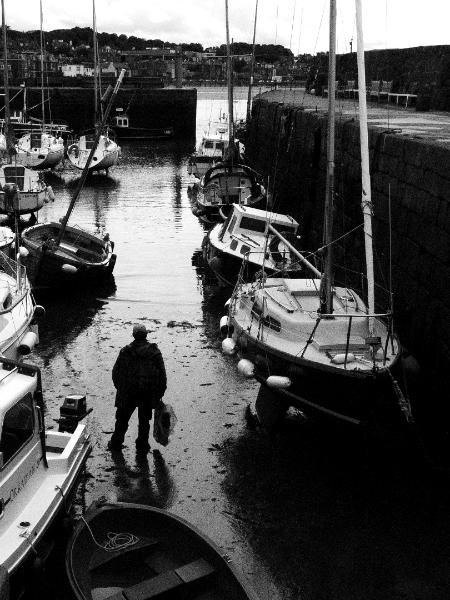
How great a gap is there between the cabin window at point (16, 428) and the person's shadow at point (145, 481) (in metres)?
1.99

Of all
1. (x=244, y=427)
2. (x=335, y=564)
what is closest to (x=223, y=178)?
(x=244, y=427)

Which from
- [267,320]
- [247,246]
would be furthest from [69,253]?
[267,320]

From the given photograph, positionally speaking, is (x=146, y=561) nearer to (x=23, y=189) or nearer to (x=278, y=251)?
(x=278, y=251)

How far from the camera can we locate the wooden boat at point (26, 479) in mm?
6227

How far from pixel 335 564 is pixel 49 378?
6.08 metres

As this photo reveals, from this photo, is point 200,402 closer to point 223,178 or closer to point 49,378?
point 49,378

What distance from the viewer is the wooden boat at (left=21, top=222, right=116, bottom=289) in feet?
54.5

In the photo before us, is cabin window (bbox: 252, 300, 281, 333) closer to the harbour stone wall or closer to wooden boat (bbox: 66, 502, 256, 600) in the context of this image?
the harbour stone wall

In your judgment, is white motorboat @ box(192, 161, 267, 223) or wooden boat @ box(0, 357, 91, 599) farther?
white motorboat @ box(192, 161, 267, 223)

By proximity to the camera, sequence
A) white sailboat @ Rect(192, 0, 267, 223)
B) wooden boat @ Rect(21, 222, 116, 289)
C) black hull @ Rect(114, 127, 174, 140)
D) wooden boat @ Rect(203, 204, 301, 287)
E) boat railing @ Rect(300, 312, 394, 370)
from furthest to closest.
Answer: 1. black hull @ Rect(114, 127, 174, 140)
2. white sailboat @ Rect(192, 0, 267, 223)
3. wooden boat @ Rect(21, 222, 116, 289)
4. wooden boat @ Rect(203, 204, 301, 287)
5. boat railing @ Rect(300, 312, 394, 370)

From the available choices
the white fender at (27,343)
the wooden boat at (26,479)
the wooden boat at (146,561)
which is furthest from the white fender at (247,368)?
the wooden boat at (146,561)

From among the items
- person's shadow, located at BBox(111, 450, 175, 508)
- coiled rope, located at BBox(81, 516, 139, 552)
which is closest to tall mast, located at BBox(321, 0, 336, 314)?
person's shadow, located at BBox(111, 450, 175, 508)

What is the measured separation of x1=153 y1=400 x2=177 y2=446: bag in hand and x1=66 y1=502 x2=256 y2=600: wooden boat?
238cm

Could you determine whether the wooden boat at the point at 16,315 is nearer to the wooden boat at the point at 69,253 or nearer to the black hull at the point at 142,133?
the wooden boat at the point at 69,253
